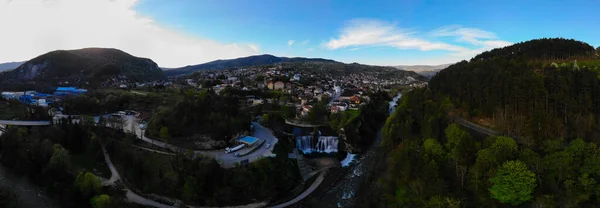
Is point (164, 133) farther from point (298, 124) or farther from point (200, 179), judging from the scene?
point (298, 124)

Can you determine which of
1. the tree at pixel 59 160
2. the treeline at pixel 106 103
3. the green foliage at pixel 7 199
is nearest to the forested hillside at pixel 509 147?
the green foliage at pixel 7 199

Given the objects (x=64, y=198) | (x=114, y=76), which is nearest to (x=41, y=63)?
(x=114, y=76)

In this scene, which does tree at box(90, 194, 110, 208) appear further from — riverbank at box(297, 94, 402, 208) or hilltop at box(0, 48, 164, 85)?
hilltop at box(0, 48, 164, 85)

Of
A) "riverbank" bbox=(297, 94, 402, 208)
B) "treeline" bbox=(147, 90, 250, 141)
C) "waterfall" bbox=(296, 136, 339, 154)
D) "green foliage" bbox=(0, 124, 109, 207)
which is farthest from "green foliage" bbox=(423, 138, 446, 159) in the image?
"green foliage" bbox=(0, 124, 109, 207)

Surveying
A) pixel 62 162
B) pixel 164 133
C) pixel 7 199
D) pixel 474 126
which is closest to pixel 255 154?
pixel 164 133

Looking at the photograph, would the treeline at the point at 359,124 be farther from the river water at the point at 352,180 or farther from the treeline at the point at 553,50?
the treeline at the point at 553,50

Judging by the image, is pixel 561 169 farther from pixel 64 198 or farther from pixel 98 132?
pixel 98 132
